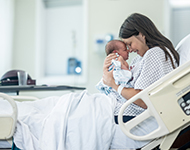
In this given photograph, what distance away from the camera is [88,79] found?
12.1 feet

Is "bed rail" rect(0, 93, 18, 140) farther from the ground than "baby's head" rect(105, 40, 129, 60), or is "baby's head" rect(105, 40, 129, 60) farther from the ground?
"baby's head" rect(105, 40, 129, 60)

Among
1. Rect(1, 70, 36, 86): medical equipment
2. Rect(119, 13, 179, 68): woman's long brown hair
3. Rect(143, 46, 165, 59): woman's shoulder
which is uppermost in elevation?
Rect(119, 13, 179, 68): woman's long brown hair

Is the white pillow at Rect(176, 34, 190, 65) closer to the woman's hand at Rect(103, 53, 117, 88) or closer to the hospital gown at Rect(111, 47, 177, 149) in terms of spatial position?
the hospital gown at Rect(111, 47, 177, 149)

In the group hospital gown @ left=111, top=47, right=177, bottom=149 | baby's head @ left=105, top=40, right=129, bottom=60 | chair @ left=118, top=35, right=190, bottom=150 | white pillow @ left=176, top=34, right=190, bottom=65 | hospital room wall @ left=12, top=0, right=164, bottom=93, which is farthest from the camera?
hospital room wall @ left=12, top=0, right=164, bottom=93

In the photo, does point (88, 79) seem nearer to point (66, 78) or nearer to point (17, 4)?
point (66, 78)

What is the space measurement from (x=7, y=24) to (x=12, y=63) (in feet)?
2.20

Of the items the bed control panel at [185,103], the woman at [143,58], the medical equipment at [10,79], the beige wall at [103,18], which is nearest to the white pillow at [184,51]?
the woman at [143,58]

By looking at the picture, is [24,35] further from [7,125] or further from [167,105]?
[167,105]

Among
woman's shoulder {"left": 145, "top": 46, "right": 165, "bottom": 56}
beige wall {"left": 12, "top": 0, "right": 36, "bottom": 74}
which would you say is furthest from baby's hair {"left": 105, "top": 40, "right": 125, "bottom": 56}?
beige wall {"left": 12, "top": 0, "right": 36, "bottom": 74}

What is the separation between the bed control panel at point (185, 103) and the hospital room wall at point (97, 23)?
2.54m

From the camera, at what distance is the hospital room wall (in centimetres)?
353

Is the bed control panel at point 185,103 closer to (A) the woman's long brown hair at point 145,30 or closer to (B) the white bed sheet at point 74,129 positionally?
(B) the white bed sheet at point 74,129

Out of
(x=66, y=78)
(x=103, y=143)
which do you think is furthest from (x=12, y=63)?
(x=103, y=143)

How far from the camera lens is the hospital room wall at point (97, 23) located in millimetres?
3531
